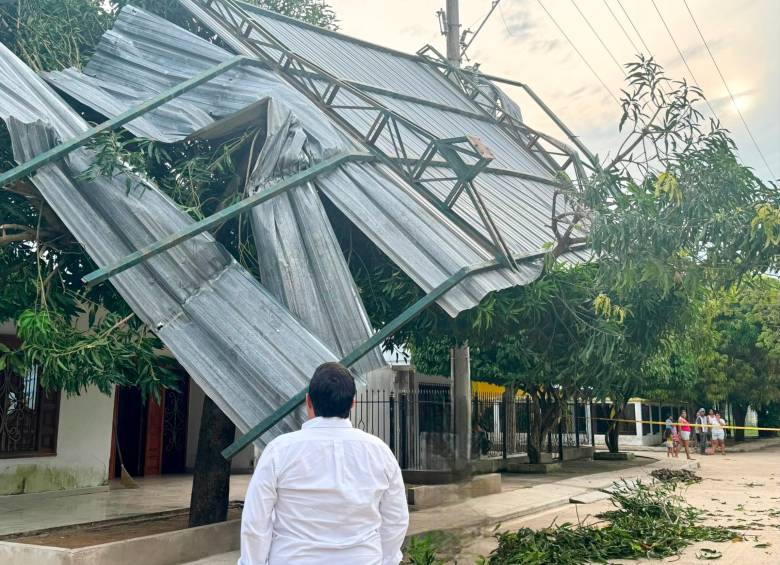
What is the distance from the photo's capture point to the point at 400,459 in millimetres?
15156

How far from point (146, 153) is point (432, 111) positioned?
16.0ft

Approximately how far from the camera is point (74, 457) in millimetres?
12422

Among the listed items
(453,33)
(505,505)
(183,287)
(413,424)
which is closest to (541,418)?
(413,424)

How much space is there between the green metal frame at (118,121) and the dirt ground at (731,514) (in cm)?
483

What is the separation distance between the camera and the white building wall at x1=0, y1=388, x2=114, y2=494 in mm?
11531

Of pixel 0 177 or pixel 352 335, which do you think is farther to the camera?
pixel 0 177

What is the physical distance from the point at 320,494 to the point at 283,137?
451cm

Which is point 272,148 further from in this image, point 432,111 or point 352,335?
point 432,111

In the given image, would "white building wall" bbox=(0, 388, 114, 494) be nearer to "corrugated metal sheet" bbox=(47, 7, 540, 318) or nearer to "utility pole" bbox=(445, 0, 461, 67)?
"corrugated metal sheet" bbox=(47, 7, 540, 318)

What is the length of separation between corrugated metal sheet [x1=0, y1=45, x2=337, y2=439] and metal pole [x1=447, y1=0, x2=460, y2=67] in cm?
928

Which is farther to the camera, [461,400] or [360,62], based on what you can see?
[461,400]

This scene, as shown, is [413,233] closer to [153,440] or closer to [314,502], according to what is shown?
[314,502]

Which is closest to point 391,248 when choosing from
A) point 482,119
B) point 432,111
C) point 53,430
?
point 432,111

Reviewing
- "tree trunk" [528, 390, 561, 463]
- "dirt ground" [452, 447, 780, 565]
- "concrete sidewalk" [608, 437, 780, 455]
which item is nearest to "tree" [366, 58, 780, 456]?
"dirt ground" [452, 447, 780, 565]
